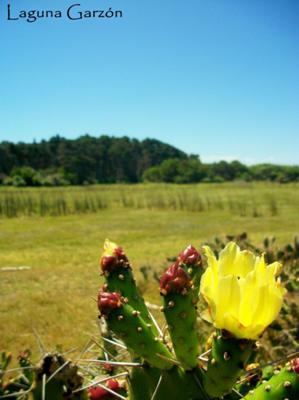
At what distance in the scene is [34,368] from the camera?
701 millimetres

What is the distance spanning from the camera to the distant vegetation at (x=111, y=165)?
3875 cm

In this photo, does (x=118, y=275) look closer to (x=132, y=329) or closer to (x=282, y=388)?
(x=132, y=329)

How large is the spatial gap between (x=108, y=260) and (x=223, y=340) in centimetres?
23

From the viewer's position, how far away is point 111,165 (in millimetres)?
44875

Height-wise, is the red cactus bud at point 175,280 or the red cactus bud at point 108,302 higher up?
the red cactus bud at point 175,280

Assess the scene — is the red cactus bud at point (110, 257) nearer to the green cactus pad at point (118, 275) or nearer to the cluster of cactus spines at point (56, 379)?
the green cactus pad at point (118, 275)

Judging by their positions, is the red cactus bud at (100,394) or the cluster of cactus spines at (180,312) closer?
the cluster of cactus spines at (180,312)

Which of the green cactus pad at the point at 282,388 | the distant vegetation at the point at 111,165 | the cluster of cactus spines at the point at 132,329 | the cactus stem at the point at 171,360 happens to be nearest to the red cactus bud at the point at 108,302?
the cluster of cactus spines at the point at 132,329

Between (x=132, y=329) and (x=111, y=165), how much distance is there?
146ft

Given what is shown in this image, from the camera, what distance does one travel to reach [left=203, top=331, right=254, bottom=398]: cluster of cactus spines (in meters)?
0.64

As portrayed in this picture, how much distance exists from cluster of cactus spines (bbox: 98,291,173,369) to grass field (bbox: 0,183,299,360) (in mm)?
259

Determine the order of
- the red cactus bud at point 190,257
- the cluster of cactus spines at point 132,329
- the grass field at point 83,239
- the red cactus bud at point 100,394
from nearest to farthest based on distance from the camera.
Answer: the cluster of cactus spines at point 132,329 < the red cactus bud at point 190,257 < the red cactus bud at point 100,394 < the grass field at point 83,239

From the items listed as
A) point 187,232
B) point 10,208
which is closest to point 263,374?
point 187,232

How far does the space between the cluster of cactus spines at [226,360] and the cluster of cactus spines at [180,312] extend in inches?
2.1
